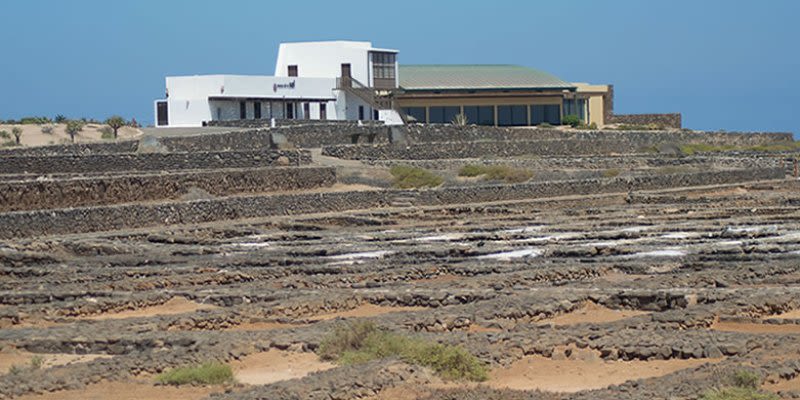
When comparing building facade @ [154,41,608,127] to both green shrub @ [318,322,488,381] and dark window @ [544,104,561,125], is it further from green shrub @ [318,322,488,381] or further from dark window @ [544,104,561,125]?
green shrub @ [318,322,488,381]

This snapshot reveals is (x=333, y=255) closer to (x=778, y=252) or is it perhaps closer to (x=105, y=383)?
(x=778, y=252)

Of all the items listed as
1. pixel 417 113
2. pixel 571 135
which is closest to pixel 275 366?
pixel 571 135

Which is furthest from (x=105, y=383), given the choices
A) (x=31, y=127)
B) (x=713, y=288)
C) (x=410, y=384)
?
(x=31, y=127)

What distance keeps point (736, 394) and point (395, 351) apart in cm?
380

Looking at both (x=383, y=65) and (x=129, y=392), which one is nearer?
(x=129, y=392)

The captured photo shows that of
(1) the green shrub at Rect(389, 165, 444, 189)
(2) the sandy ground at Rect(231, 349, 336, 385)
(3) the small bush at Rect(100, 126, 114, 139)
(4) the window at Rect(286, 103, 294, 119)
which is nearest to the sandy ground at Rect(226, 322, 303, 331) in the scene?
(2) the sandy ground at Rect(231, 349, 336, 385)

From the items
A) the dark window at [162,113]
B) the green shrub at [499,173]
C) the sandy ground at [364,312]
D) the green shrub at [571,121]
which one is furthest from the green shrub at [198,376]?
the green shrub at [571,121]

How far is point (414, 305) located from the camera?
755 inches

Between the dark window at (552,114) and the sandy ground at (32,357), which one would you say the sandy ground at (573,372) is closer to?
the sandy ground at (32,357)

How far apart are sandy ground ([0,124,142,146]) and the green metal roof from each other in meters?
17.2

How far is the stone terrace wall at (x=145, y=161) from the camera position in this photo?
121 ft

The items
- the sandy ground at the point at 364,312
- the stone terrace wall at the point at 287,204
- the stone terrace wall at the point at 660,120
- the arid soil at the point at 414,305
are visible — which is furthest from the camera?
the stone terrace wall at the point at 660,120

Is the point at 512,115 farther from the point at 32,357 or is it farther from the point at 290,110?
the point at 32,357

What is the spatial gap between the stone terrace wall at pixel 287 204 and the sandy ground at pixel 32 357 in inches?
524
